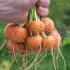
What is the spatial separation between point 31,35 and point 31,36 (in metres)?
0.01

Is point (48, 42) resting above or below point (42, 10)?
below

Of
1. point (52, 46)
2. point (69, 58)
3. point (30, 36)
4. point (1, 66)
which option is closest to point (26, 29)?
point (30, 36)

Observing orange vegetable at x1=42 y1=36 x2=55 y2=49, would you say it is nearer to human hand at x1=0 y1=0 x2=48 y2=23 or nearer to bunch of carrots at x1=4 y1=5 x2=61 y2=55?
bunch of carrots at x1=4 y1=5 x2=61 y2=55

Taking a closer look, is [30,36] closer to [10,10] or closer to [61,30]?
[10,10]

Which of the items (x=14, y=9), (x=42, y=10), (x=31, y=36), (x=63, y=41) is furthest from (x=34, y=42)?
(x=63, y=41)

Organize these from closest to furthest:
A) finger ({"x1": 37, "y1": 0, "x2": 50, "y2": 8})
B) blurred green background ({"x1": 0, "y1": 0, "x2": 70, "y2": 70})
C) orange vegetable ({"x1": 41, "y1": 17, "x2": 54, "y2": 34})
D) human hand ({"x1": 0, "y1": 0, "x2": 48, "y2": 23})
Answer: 1. human hand ({"x1": 0, "y1": 0, "x2": 48, "y2": 23})
2. finger ({"x1": 37, "y1": 0, "x2": 50, "y2": 8})
3. orange vegetable ({"x1": 41, "y1": 17, "x2": 54, "y2": 34})
4. blurred green background ({"x1": 0, "y1": 0, "x2": 70, "y2": 70})

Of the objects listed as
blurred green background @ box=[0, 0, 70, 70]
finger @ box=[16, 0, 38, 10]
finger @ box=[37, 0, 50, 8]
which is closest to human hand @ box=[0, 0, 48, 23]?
finger @ box=[16, 0, 38, 10]

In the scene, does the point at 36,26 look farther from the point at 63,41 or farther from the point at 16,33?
the point at 63,41

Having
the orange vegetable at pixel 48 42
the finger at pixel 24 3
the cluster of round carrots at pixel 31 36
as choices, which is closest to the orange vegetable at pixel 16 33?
the cluster of round carrots at pixel 31 36

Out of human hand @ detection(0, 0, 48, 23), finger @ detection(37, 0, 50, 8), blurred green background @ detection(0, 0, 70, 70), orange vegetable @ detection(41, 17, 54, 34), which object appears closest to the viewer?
human hand @ detection(0, 0, 48, 23)

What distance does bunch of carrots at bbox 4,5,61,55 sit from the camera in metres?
1.89

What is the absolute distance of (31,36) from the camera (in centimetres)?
190

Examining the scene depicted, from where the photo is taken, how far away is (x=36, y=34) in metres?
1.91

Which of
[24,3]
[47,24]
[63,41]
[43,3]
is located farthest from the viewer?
[63,41]
